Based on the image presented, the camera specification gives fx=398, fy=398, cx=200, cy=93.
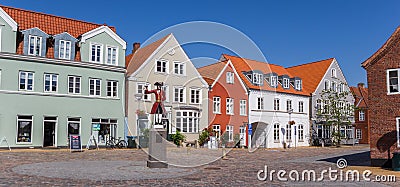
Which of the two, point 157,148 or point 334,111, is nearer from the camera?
point 157,148

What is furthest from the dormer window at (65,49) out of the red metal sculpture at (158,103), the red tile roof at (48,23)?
the red metal sculpture at (158,103)

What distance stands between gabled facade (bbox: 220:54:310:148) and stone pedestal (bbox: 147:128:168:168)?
24408mm

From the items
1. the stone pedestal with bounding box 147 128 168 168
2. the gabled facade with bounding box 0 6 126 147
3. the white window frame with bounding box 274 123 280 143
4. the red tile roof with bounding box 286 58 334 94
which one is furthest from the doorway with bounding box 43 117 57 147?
the red tile roof with bounding box 286 58 334 94

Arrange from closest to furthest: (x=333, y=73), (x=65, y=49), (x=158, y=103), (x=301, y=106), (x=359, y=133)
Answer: (x=158, y=103) → (x=65, y=49) → (x=301, y=106) → (x=333, y=73) → (x=359, y=133)

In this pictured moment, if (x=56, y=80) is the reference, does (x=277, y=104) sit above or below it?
below

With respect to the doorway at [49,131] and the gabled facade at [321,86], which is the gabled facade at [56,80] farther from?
the gabled facade at [321,86]

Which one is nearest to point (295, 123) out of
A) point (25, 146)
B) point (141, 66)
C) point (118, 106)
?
point (118, 106)

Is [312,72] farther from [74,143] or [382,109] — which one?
[74,143]

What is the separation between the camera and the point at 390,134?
19031 millimetres

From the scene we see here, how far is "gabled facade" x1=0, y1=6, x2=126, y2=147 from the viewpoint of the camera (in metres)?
29.9

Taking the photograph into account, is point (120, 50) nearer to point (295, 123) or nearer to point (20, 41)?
point (20, 41)

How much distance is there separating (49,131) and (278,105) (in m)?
24.9

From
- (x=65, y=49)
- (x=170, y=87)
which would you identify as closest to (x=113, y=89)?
(x=65, y=49)

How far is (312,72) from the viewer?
172ft
